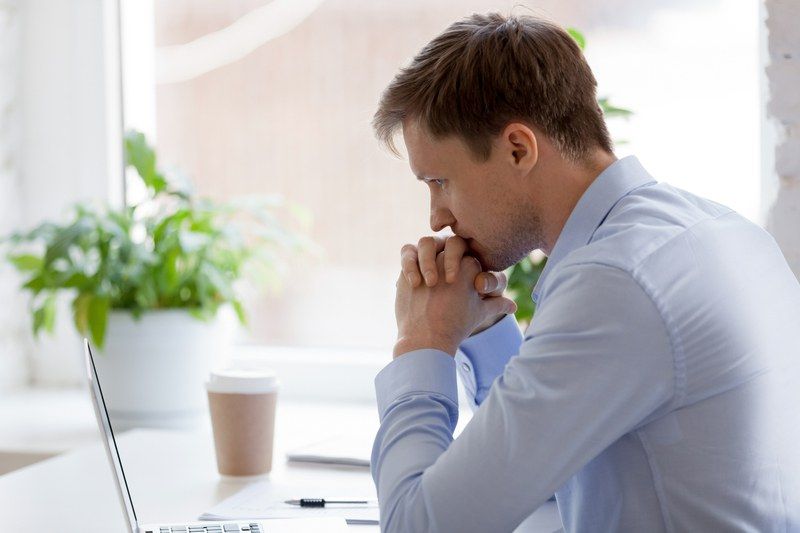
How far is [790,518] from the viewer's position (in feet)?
3.35

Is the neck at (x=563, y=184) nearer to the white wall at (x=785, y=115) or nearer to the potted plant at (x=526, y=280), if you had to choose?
the white wall at (x=785, y=115)

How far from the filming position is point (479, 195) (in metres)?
1.17

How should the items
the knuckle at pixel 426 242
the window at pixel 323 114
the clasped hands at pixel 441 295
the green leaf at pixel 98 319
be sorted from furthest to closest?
the window at pixel 323 114 < the green leaf at pixel 98 319 < the knuckle at pixel 426 242 < the clasped hands at pixel 441 295

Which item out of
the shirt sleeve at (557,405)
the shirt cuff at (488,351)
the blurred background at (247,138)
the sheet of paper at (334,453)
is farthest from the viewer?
the blurred background at (247,138)

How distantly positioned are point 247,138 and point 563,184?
1484 millimetres

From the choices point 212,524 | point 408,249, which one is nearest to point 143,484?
point 212,524

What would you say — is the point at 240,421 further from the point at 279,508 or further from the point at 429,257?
the point at 429,257

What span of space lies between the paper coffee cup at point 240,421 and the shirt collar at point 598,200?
1.83ft

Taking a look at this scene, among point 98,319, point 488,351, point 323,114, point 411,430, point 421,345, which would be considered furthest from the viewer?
point 323,114

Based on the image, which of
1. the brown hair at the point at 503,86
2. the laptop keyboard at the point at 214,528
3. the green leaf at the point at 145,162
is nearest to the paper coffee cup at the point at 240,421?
the laptop keyboard at the point at 214,528

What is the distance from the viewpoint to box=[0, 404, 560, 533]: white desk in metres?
1.32

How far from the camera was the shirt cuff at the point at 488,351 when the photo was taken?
57.2 inches

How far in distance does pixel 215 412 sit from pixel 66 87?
1.29 m

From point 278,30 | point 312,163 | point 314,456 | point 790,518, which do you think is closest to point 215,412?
point 314,456
